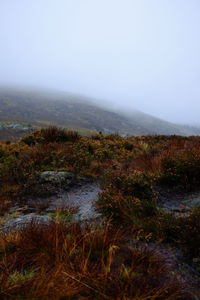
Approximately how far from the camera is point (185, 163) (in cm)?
458

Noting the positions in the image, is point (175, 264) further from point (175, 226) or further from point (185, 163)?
point (185, 163)

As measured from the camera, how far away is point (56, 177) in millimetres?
5477

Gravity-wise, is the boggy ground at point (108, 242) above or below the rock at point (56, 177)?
above

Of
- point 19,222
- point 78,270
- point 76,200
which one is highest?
point 78,270

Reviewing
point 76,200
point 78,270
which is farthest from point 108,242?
point 76,200

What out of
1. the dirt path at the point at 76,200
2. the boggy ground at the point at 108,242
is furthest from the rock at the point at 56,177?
the dirt path at the point at 76,200

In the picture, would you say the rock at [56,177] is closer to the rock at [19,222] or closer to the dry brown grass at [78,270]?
the rock at [19,222]

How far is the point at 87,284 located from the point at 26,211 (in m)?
2.73

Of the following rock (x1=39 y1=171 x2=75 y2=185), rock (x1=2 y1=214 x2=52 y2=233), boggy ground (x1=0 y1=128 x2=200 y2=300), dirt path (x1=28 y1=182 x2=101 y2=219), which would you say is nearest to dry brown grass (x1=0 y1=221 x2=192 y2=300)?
boggy ground (x1=0 y1=128 x2=200 y2=300)

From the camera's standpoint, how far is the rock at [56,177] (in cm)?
541

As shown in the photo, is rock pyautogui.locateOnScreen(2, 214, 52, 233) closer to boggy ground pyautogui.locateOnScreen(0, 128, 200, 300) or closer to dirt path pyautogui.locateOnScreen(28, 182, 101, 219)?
boggy ground pyautogui.locateOnScreen(0, 128, 200, 300)

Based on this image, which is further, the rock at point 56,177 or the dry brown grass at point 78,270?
the rock at point 56,177

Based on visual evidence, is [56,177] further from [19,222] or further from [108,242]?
[108,242]

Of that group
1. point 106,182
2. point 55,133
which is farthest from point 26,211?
point 55,133
